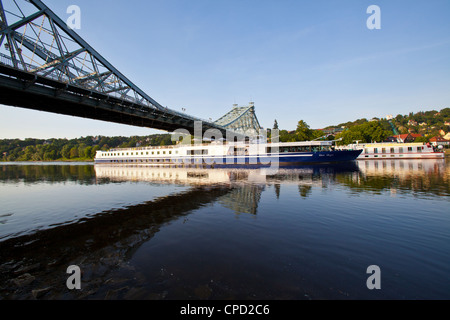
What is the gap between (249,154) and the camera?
51750 mm

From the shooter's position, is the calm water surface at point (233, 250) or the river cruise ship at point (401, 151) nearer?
the calm water surface at point (233, 250)

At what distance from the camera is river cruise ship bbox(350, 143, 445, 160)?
5572cm

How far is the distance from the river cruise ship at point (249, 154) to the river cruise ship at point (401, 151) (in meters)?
15.1

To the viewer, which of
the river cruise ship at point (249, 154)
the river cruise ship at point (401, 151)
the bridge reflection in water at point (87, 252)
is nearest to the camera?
the bridge reflection in water at point (87, 252)

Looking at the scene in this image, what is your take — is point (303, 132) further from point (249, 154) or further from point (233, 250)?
point (233, 250)

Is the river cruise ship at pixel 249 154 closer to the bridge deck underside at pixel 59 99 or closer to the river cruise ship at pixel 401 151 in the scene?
the river cruise ship at pixel 401 151

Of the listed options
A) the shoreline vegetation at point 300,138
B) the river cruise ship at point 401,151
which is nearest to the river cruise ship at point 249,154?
the river cruise ship at point 401,151

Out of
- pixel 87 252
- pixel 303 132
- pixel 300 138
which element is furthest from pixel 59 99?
pixel 303 132

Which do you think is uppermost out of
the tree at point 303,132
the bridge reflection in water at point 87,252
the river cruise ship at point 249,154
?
the tree at point 303,132

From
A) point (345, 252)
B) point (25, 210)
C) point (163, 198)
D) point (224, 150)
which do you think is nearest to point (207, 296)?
point (345, 252)

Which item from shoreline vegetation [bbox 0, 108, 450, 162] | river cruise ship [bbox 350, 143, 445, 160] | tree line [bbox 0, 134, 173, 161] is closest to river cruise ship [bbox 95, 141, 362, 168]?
river cruise ship [bbox 350, 143, 445, 160]

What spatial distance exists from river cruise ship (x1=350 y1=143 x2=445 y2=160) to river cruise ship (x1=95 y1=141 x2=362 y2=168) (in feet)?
49.7

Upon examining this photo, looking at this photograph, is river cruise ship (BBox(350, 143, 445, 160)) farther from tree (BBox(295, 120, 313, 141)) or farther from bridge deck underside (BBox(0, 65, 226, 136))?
bridge deck underside (BBox(0, 65, 226, 136))

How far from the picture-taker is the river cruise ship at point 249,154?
156 ft
